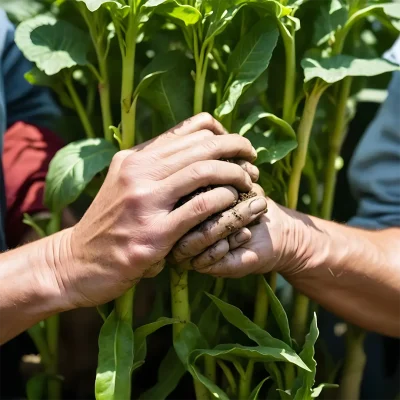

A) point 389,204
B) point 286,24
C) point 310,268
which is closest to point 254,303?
point 310,268

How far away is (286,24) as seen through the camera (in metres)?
0.65

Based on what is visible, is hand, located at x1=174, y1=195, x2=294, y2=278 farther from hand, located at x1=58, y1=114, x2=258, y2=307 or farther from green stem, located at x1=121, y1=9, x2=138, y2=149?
green stem, located at x1=121, y1=9, x2=138, y2=149

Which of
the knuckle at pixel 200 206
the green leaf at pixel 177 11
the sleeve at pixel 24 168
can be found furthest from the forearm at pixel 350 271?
the sleeve at pixel 24 168

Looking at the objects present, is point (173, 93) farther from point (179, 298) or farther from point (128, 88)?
point (179, 298)

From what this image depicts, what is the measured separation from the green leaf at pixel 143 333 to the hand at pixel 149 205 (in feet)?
0.19

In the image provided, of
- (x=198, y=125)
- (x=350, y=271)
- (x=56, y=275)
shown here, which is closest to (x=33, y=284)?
(x=56, y=275)

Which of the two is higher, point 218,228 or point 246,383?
point 218,228

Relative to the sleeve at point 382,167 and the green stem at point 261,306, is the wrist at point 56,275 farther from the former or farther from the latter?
the sleeve at point 382,167

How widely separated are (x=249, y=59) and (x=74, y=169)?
22cm

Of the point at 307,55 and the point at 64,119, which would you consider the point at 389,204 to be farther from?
the point at 64,119

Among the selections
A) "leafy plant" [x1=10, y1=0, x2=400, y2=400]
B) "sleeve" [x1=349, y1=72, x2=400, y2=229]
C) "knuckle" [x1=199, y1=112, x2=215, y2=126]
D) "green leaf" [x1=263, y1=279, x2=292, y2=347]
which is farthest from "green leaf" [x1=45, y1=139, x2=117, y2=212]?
"sleeve" [x1=349, y1=72, x2=400, y2=229]

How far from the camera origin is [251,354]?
63 cm

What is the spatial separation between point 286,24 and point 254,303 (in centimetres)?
33

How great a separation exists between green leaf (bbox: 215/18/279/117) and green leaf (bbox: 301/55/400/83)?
0.15ft
